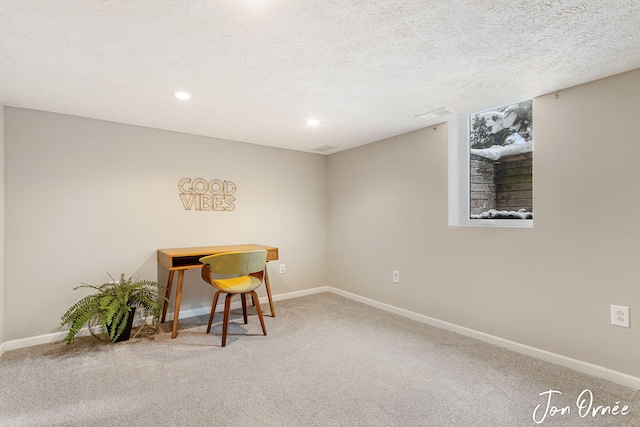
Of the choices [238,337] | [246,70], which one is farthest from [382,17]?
[238,337]

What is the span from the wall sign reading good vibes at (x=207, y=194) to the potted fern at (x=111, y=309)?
3.18 feet

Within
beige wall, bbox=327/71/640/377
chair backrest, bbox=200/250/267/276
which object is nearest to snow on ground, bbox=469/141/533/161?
beige wall, bbox=327/71/640/377

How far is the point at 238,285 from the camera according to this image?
285 centimetres

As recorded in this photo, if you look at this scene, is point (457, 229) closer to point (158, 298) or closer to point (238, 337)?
point (238, 337)

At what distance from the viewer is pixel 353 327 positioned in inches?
120

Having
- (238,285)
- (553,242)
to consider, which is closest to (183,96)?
(238,285)

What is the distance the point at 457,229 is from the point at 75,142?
139 inches

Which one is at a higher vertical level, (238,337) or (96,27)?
(96,27)

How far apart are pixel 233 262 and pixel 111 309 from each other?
3.29ft

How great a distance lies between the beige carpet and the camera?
1.69 meters

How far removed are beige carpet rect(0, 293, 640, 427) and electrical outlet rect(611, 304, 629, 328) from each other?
0.39m

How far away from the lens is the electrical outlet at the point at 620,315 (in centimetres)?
198

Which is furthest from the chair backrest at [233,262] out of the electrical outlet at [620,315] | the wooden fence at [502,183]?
the electrical outlet at [620,315]

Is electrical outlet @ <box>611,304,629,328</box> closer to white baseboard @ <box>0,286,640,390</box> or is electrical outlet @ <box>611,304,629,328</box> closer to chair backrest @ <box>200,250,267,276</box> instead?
white baseboard @ <box>0,286,640,390</box>
